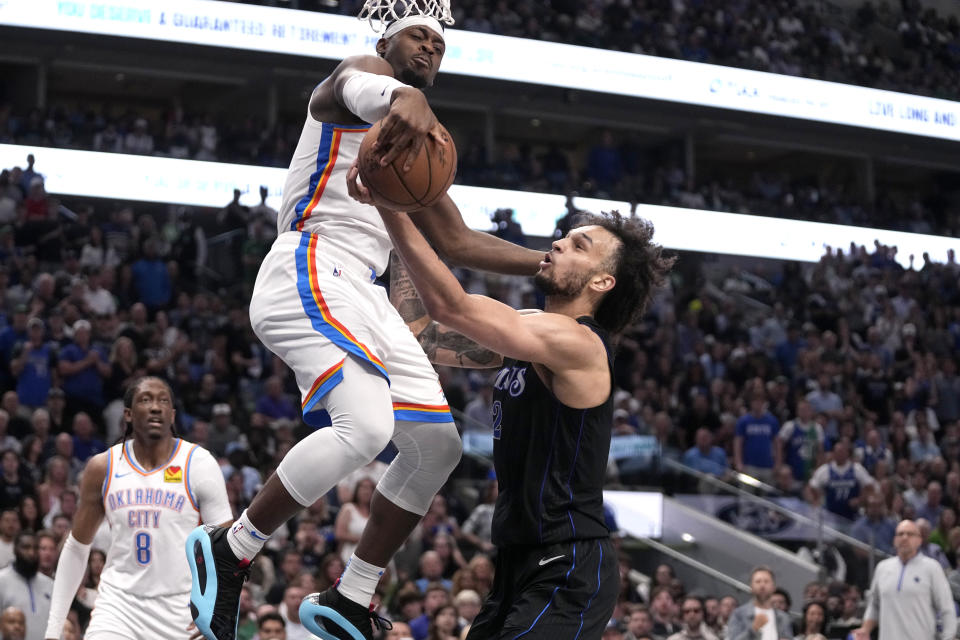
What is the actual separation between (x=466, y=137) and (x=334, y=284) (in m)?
20.7

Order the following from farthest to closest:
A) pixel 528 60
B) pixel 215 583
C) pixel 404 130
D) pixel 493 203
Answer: pixel 528 60
pixel 493 203
pixel 215 583
pixel 404 130

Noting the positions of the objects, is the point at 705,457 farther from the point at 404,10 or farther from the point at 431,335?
the point at 404,10

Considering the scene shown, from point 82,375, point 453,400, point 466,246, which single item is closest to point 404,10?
point 466,246

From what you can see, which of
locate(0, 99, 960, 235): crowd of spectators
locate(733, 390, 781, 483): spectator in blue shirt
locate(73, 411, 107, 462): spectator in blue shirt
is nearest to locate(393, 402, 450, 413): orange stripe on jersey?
locate(73, 411, 107, 462): spectator in blue shirt

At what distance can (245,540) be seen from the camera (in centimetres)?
401

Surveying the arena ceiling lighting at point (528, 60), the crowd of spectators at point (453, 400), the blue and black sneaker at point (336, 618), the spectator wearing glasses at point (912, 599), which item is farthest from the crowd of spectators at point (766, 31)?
the blue and black sneaker at point (336, 618)

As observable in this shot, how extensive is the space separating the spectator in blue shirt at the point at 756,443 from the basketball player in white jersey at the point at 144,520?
9175 millimetres

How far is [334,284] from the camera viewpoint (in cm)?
415

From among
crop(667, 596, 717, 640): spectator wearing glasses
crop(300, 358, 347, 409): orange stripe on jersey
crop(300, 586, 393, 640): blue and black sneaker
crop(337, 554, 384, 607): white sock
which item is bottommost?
crop(667, 596, 717, 640): spectator wearing glasses

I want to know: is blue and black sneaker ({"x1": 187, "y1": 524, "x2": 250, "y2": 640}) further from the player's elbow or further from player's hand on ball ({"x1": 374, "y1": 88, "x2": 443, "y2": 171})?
player's hand on ball ({"x1": 374, "y1": 88, "x2": 443, "y2": 171})

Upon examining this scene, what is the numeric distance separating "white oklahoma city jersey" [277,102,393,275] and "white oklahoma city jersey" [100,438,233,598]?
1.91 metres

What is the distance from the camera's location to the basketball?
3.41 m

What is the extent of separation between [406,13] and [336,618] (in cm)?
215

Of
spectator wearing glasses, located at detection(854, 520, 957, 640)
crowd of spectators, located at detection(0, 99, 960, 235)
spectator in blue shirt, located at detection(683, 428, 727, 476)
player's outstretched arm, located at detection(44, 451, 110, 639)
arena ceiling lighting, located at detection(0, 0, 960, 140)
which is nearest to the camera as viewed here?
player's outstretched arm, located at detection(44, 451, 110, 639)
